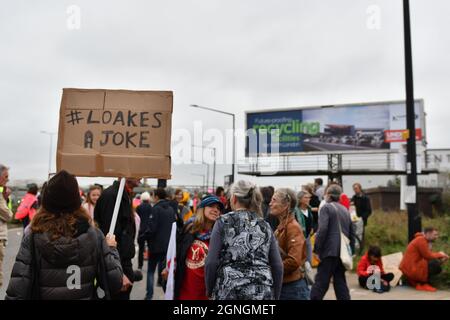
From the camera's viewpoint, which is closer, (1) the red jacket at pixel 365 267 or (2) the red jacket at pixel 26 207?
(1) the red jacket at pixel 365 267

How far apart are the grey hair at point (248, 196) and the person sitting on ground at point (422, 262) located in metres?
5.96

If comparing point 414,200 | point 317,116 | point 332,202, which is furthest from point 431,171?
point 332,202

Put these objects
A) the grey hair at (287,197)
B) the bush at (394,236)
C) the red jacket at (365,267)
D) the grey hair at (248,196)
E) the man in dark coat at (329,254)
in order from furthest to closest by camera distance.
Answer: the bush at (394,236) < the red jacket at (365,267) < the man in dark coat at (329,254) < the grey hair at (287,197) < the grey hair at (248,196)

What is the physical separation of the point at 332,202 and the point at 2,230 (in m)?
4.45

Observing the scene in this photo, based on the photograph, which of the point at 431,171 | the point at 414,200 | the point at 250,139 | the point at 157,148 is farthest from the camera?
the point at 250,139

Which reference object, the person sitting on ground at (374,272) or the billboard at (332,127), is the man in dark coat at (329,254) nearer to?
the person sitting on ground at (374,272)

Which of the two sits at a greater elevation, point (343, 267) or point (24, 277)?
point (24, 277)

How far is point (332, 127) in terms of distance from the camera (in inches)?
1238

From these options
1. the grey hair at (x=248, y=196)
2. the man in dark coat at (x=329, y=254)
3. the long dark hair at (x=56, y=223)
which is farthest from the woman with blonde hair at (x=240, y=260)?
the man in dark coat at (x=329, y=254)

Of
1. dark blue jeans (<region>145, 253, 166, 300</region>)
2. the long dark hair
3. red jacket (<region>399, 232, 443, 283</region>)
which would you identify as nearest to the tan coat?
the long dark hair

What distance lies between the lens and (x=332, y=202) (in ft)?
22.3

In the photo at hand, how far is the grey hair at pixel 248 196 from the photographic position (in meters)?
3.75

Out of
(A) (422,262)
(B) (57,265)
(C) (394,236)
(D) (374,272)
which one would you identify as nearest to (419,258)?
(A) (422,262)
